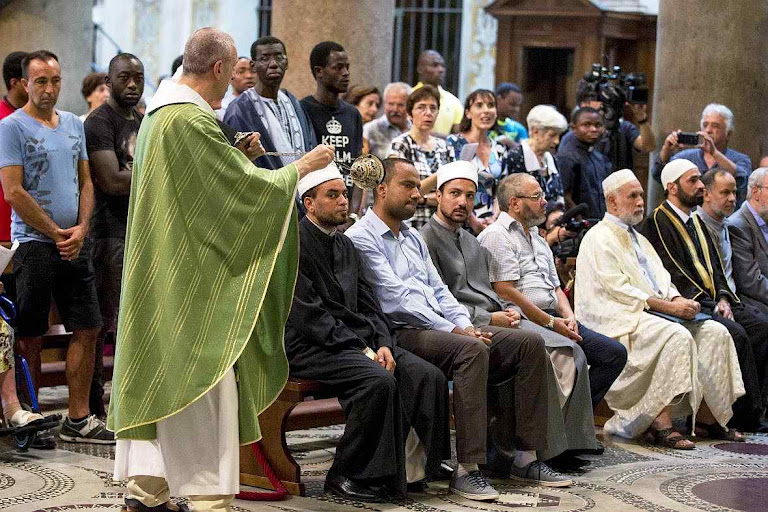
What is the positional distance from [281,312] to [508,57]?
10205 mm

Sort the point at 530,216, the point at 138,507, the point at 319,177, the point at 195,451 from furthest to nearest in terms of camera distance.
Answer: the point at 530,216 < the point at 319,177 < the point at 138,507 < the point at 195,451

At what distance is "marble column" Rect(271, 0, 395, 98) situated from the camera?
9.30 meters

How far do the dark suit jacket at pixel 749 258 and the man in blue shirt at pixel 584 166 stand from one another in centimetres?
91

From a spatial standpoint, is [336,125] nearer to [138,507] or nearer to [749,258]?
[749,258]

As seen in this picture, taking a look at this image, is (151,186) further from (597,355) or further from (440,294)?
(597,355)

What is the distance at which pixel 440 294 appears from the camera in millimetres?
6613

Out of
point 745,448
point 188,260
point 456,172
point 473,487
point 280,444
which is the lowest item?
point 745,448

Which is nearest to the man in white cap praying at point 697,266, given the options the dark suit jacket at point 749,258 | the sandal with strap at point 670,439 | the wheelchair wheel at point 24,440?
the dark suit jacket at point 749,258

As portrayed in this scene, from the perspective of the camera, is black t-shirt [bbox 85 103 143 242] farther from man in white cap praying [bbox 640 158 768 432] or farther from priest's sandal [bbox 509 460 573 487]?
man in white cap praying [bbox 640 158 768 432]

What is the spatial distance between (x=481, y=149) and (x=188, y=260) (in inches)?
144

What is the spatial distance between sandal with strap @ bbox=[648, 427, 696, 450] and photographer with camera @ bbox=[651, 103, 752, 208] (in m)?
2.33

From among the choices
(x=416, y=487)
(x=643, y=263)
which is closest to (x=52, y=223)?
(x=416, y=487)

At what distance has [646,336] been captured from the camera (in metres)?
7.70

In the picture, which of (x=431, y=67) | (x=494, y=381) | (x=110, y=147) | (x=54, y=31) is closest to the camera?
(x=494, y=381)
